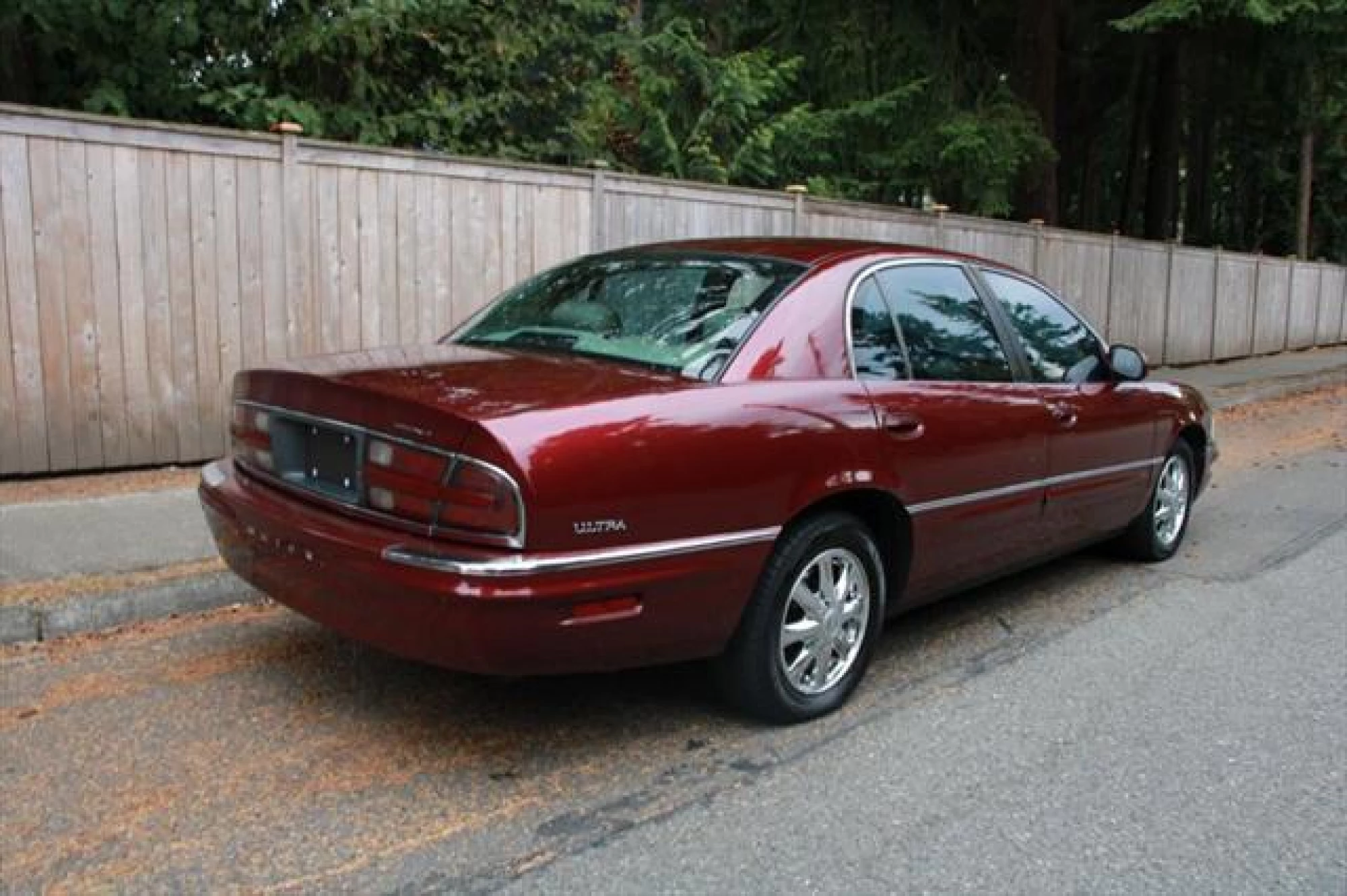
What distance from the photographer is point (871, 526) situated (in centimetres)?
435

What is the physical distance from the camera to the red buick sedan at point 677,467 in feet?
10.8

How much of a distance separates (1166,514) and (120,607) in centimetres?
525

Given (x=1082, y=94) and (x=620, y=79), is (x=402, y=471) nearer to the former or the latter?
(x=620, y=79)

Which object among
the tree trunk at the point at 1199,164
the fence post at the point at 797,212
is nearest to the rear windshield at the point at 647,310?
the fence post at the point at 797,212

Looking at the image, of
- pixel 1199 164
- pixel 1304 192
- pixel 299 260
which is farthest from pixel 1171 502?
pixel 1199 164

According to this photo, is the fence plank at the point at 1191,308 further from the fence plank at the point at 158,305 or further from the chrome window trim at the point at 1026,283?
the fence plank at the point at 158,305

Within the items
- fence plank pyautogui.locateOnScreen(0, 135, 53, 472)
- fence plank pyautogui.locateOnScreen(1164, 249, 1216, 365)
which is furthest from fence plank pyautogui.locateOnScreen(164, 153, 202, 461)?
fence plank pyautogui.locateOnScreen(1164, 249, 1216, 365)

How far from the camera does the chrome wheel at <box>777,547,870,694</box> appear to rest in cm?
397

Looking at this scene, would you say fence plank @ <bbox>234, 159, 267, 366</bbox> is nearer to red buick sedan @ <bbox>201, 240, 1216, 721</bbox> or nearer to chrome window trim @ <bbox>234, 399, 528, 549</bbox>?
red buick sedan @ <bbox>201, 240, 1216, 721</bbox>

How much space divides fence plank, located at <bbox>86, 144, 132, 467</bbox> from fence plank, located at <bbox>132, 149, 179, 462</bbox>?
0.15 meters

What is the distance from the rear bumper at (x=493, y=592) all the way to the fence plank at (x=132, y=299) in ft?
11.5

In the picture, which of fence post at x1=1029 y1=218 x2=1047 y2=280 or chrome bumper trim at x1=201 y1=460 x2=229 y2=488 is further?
fence post at x1=1029 y1=218 x2=1047 y2=280

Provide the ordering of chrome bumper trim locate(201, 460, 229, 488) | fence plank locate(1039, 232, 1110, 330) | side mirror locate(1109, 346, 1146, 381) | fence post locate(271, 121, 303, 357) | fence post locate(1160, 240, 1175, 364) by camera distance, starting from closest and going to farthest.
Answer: chrome bumper trim locate(201, 460, 229, 488)
side mirror locate(1109, 346, 1146, 381)
fence post locate(271, 121, 303, 357)
fence plank locate(1039, 232, 1110, 330)
fence post locate(1160, 240, 1175, 364)

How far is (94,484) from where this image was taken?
22.0 feet
